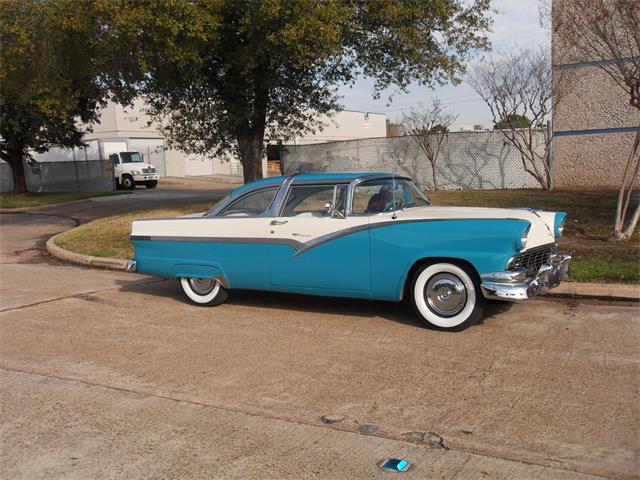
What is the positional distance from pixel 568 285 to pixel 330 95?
9.72 m

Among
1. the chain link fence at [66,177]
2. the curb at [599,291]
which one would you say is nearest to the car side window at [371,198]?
the curb at [599,291]

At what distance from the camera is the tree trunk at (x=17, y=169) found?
29578 millimetres

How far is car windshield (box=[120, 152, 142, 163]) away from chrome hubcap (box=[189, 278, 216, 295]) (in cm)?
3035

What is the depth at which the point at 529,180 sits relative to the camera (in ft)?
64.1

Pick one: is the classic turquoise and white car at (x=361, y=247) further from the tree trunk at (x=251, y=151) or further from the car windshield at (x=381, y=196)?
the tree trunk at (x=251, y=151)

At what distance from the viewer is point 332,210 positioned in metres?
6.77

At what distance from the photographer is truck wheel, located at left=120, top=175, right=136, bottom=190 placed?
3584cm

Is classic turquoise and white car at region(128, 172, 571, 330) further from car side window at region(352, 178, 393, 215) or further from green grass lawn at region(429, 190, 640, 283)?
green grass lawn at region(429, 190, 640, 283)

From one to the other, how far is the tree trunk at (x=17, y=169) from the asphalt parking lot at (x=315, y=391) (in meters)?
24.7

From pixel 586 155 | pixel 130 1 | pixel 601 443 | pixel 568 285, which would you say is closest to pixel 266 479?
pixel 601 443

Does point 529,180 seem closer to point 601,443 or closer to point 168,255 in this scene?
point 168,255

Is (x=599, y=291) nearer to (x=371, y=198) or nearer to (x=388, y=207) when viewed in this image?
(x=388, y=207)

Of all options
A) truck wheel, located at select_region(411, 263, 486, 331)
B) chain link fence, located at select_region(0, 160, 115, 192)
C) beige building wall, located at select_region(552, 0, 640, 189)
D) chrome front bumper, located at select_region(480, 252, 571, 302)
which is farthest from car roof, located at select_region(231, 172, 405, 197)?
chain link fence, located at select_region(0, 160, 115, 192)

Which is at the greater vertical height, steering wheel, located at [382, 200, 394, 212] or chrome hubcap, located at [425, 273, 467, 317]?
steering wheel, located at [382, 200, 394, 212]
